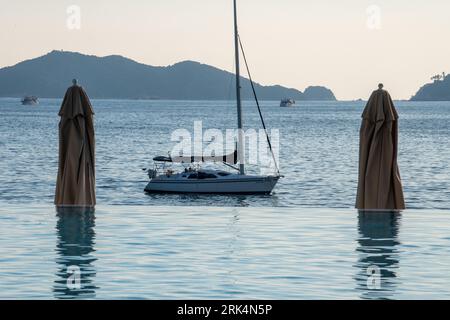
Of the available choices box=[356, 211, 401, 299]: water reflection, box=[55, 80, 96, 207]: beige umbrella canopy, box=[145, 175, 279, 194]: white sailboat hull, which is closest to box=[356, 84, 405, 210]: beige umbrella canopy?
box=[356, 211, 401, 299]: water reflection

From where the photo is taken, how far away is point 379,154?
61.4 ft

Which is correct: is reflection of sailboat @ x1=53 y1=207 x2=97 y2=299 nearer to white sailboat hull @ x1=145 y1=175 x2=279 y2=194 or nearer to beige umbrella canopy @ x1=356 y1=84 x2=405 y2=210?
beige umbrella canopy @ x1=356 y1=84 x2=405 y2=210

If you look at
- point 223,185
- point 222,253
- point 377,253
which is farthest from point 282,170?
point 222,253

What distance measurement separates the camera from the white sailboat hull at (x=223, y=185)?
58.0 meters

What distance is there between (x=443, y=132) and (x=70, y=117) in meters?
139

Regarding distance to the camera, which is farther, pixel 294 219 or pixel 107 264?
pixel 294 219

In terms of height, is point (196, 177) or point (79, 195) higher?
point (79, 195)

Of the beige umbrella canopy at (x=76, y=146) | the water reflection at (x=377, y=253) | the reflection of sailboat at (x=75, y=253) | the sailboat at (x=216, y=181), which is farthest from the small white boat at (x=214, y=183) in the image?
the beige umbrella canopy at (x=76, y=146)

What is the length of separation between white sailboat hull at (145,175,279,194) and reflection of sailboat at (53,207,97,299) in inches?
1510

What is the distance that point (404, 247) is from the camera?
15922 millimetres

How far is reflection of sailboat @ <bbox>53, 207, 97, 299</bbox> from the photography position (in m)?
12.6

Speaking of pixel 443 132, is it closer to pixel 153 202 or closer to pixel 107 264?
pixel 153 202
